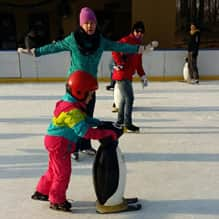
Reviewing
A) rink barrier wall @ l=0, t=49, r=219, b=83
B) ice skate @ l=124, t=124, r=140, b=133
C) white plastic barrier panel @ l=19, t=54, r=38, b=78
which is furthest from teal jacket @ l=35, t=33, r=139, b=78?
white plastic barrier panel @ l=19, t=54, r=38, b=78

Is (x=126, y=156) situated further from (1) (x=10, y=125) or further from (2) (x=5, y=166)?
(1) (x=10, y=125)

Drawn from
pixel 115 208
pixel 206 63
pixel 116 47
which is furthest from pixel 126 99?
pixel 206 63

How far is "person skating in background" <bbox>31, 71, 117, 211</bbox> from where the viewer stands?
7.46 feet

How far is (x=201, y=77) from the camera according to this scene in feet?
28.8

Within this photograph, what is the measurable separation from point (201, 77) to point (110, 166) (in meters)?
6.71

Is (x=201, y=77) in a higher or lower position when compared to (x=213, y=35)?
lower

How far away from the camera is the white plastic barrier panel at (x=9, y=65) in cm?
860

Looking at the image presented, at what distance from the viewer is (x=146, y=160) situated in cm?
359

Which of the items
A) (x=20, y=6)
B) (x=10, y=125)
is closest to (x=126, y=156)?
(x=10, y=125)

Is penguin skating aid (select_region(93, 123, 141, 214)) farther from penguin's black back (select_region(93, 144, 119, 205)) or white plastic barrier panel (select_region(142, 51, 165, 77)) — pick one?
white plastic barrier panel (select_region(142, 51, 165, 77))

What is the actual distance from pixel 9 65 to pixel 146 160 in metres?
5.81

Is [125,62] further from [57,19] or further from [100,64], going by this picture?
[57,19]

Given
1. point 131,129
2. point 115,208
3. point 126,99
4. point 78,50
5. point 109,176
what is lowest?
point 115,208

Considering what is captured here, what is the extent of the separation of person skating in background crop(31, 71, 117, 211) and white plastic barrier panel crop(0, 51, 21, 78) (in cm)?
626
